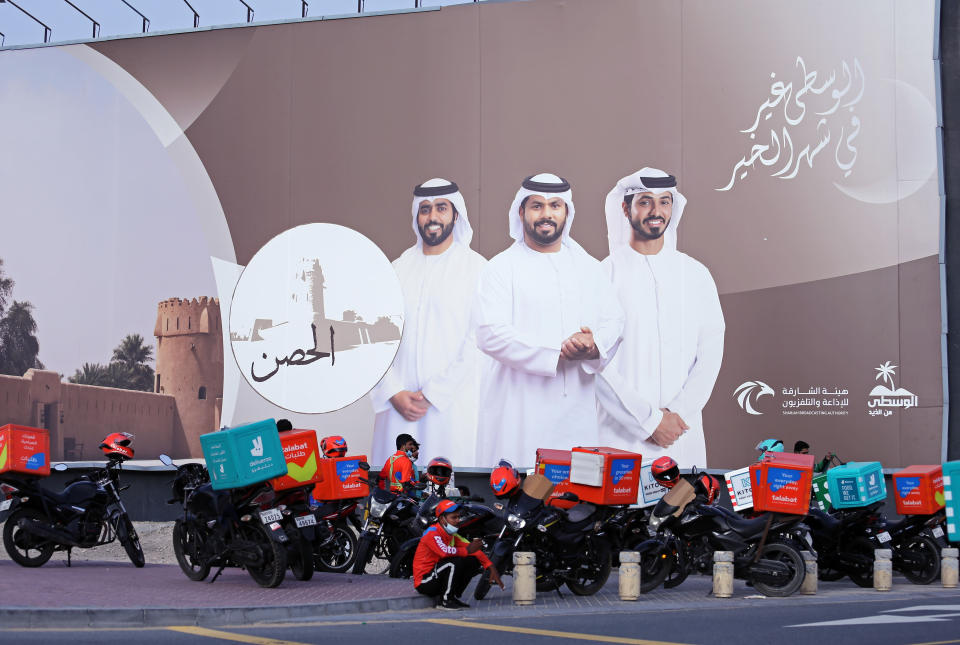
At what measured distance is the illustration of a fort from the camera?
861 inches

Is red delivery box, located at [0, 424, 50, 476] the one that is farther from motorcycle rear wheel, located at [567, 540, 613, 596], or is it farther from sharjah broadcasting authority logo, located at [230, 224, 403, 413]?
sharjah broadcasting authority logo, located at [230, 224, 403, 413]

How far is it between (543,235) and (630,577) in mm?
9640

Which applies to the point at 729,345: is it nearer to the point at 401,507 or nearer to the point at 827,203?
the point at 827,203

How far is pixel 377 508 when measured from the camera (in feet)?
42.2

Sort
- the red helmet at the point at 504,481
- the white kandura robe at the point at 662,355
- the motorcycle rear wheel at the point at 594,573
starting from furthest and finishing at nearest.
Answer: the white kandura robe at the point at 662,355 → the motorcycle rear wheel at the point at 594,573 → the red helmet at the point at 504,481

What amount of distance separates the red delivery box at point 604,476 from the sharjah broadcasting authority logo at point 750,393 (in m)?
7.09

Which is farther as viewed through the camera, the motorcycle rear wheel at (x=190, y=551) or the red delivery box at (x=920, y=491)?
the red delivery box at (x=920, y=491)

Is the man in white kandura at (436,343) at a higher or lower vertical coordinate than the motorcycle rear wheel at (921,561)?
higher

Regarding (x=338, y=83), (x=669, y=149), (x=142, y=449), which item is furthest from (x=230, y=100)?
(x=669, y=149)

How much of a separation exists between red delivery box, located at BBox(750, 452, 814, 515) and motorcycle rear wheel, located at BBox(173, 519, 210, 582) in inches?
231

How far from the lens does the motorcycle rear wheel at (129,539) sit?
45.0ft

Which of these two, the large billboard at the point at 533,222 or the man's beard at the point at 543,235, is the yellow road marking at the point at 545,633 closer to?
the large billboard at the point at 533,222

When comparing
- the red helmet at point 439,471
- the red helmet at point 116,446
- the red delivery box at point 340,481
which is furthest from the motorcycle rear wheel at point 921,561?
the red helmet at point 116,446

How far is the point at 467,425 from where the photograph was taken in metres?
20.1
